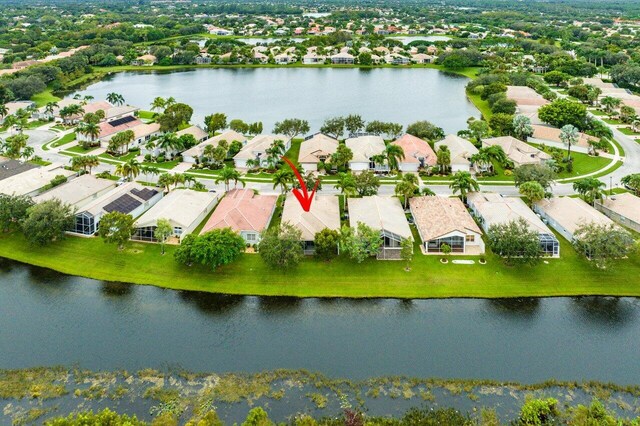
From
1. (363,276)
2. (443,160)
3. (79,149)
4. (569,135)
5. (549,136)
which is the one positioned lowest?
(363,276)

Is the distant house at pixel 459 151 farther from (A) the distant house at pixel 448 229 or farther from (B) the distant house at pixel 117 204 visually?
(B) the distant house at pixel 117 204

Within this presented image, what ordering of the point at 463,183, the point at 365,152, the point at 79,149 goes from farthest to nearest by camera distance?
the point at 79,149 → the point at 365,152 → the point at 463,183

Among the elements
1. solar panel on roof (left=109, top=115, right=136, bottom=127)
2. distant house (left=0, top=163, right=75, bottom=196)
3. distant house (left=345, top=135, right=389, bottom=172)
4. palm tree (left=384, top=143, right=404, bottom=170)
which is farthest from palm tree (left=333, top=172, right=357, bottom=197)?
solar panel on roof (left=109, top=115, right=136, bottom=127)

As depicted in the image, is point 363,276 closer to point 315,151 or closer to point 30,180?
point 315,151

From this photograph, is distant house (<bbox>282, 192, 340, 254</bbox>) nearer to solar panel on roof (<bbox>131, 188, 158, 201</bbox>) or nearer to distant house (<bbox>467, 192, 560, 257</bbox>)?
distant house (<bbox>467, 192, 560, 257</bbox>)

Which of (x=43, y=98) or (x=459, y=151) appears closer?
(x=459, y=151)

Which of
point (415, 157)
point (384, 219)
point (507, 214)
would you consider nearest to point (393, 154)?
point (415, 157)

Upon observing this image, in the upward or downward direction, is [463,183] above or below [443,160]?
above
